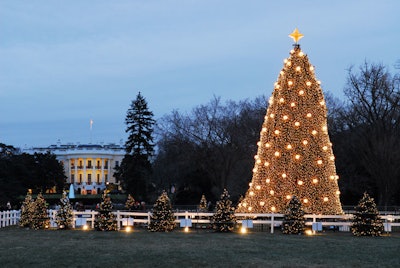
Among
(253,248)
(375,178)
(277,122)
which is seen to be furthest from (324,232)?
(375,178)

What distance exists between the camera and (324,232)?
26875mm

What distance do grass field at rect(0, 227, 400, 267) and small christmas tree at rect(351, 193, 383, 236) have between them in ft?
2.25

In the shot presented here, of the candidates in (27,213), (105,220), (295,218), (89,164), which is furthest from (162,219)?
(89,164)

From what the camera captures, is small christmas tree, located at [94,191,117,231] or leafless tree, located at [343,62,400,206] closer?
small christmas tree, located at [94,191,117,231]

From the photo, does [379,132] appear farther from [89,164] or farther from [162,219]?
[89,164]

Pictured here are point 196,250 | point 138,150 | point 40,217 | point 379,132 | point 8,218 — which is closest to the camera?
point 196,250

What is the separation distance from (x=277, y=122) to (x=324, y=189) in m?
3.58

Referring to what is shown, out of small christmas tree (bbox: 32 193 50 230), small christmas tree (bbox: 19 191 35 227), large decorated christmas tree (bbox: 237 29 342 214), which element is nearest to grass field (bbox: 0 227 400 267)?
large decorated christmas tree (bbox: 237 29 342 214)

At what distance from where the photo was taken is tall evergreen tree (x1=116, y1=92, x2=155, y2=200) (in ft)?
218

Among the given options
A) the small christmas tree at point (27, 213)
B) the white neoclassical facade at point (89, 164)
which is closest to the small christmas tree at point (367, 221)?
the small christmas tree at point (27, 213)

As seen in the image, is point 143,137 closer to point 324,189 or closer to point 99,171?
point 324,189

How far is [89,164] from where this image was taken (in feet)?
457

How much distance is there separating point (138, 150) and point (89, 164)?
7233 cm

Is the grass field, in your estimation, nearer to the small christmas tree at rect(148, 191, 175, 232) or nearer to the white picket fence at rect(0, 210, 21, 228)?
the small christmas tree at rect(148, 191, 175, 232)
